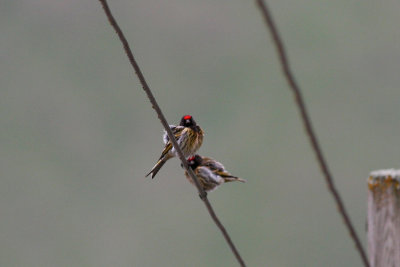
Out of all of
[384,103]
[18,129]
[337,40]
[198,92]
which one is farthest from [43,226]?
[337,40]

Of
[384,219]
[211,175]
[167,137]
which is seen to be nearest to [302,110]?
[384,219]

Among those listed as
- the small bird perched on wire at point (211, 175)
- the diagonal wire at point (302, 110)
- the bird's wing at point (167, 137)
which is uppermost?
the diagonal wire at point (302, 110)

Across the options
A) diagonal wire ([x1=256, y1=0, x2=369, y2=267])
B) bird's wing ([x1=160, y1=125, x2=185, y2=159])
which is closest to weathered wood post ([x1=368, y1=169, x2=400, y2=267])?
diagonal wire ([x1=256, y1=0, x2=369, y2=267])

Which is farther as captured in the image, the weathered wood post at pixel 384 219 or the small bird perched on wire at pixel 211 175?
A: the small bird perched on wire at pixel 211 175

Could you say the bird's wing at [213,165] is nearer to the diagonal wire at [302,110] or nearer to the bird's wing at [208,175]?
the bird's wing at [208,175]

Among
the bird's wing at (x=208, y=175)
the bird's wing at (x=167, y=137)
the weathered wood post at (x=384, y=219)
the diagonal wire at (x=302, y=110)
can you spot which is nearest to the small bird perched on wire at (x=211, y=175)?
the bird's wing at (x=208, y=175)

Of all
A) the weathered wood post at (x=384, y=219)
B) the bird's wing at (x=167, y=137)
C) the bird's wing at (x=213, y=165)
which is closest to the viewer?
the weathered wood post at (x=384, y=219)

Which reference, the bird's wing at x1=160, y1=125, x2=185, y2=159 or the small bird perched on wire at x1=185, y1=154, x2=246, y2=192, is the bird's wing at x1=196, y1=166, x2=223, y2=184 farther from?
the bird's wing at x1=160, y1=125, x2=185, y2=159

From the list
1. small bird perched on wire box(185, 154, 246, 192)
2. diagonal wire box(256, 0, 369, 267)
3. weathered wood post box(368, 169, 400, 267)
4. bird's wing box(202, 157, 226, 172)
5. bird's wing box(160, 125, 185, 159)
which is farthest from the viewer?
bird's wing box(202, 157, 226, 172)

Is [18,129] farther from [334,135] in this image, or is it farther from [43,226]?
[334,135]
